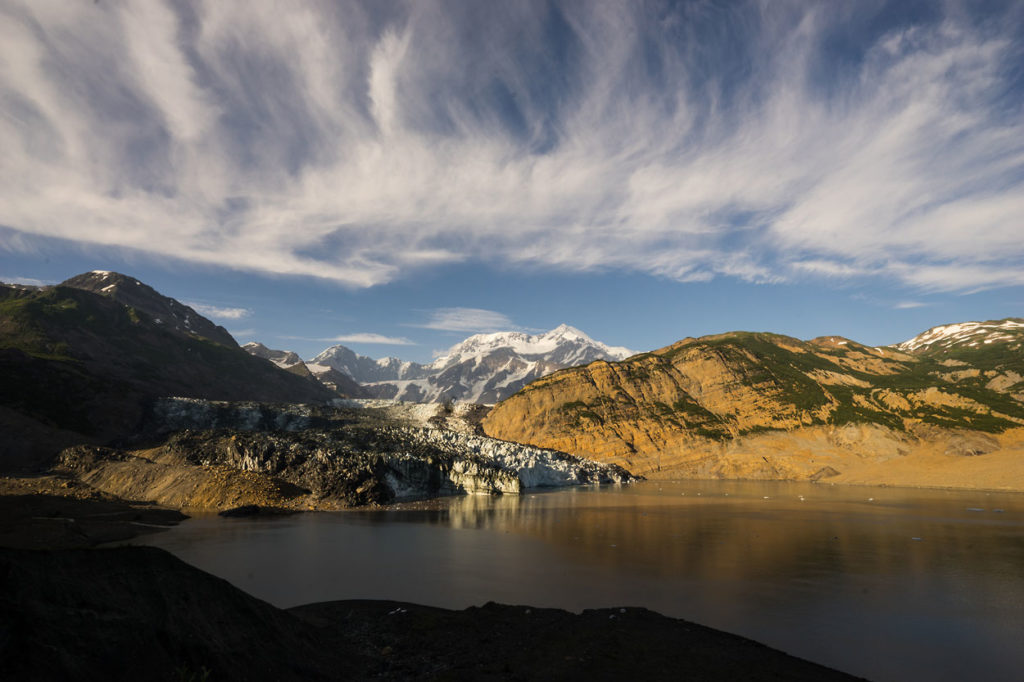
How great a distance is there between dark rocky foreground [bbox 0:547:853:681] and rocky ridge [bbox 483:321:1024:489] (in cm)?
11440

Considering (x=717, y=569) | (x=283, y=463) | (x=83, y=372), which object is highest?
(x=83, y=372)

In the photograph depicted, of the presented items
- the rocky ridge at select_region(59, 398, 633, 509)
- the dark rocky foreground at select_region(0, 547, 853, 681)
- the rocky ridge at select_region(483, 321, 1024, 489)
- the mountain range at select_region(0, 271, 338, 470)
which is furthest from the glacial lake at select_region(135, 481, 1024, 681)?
the rocky ridge at select_region(483, 321, 1024, 489)

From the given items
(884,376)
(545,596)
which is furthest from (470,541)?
(884,376)

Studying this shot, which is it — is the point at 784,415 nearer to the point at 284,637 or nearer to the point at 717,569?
the point at 717,569

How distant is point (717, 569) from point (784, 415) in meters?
133

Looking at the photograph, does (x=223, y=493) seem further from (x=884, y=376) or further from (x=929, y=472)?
(x=884, y=376)

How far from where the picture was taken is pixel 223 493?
2351 inches

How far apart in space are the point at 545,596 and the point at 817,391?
15758cm

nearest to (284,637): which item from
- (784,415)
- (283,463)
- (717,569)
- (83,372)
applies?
(717,569)

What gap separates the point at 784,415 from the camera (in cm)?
14575

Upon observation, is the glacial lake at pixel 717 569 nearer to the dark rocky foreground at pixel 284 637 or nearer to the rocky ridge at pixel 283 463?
the dark rocky foreground at pixel 284 637

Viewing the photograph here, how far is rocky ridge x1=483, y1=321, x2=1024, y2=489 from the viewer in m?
117

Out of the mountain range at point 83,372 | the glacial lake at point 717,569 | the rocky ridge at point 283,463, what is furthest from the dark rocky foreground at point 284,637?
the mountain range at point 83,372

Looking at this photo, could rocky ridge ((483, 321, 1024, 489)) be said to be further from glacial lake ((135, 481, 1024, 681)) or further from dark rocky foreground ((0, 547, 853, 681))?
dark rocky foreground ((0, 547, 853, 681))
